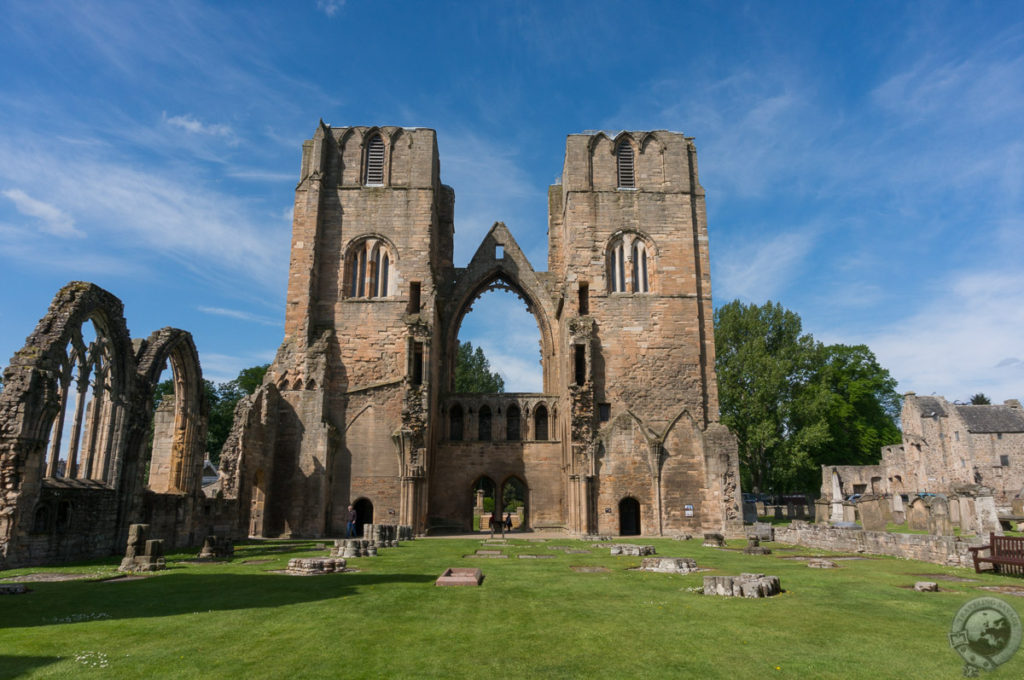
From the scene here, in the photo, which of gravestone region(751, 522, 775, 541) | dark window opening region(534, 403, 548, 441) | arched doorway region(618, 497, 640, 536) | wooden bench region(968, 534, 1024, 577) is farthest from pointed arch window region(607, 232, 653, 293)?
wooden bench region(968, 534, 1024, 577)

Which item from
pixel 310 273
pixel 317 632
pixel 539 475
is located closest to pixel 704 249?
pixel 539 475

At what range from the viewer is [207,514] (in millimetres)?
19422

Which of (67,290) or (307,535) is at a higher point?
(67,290)

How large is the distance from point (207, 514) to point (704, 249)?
74.1 ft

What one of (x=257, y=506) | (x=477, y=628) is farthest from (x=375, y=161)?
(x=477, y=628)

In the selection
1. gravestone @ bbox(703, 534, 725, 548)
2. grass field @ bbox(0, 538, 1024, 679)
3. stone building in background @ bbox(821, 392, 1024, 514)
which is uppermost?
stone building in background @ bbox(821, 392, 1024, 514)

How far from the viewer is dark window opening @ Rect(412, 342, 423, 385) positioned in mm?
26406

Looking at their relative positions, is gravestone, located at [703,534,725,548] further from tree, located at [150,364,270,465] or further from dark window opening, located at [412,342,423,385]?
tree, located at [150,364,270,465]

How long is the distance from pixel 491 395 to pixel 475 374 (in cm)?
3464

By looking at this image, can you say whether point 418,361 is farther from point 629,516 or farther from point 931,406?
point 931,406

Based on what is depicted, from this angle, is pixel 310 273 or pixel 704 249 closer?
pixel 310 273

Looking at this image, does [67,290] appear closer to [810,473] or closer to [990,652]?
[990,652]

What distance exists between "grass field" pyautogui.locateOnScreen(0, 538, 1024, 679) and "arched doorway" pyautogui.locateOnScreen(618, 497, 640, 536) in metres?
15.9

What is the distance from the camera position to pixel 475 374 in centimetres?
6488
